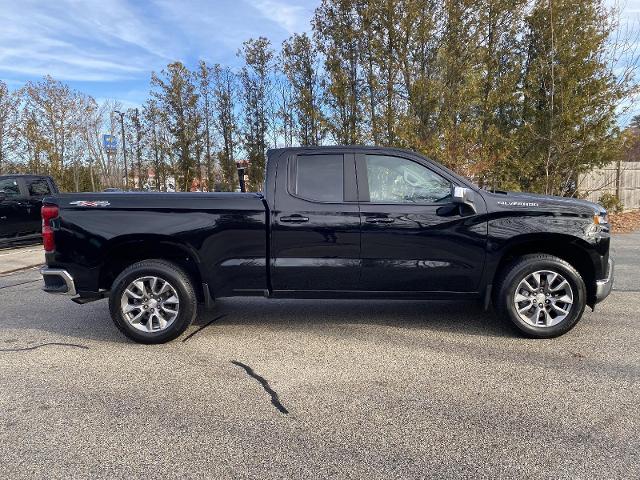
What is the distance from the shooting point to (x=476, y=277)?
4.61 metres

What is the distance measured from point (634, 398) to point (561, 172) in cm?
1240

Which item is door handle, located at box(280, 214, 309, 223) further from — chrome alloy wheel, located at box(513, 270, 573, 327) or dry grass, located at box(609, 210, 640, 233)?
dry grass, located at box(609, 210, 640, 233)

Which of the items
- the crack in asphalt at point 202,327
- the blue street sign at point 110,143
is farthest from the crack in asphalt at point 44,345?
the blue street sign at point 110,143

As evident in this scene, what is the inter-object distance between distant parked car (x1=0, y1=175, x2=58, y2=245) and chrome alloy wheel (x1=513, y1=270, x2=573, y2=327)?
12.4m

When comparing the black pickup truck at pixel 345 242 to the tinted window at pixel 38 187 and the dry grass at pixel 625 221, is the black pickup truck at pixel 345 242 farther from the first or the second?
the dry grass at pixel 625 221

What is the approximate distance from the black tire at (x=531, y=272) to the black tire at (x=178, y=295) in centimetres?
307

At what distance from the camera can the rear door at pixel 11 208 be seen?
12.0m

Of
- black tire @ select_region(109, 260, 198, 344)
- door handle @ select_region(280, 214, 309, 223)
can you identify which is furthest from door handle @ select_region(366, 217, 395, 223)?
black tire @ select_region(109, 260, 198, 344)

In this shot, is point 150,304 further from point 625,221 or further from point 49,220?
point 625,221

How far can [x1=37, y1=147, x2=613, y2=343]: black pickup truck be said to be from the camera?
178 inches

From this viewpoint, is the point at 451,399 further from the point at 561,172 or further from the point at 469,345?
the point at 561,172

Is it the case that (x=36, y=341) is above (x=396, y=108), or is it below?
below

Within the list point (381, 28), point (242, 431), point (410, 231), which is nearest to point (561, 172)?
point (381, 28)

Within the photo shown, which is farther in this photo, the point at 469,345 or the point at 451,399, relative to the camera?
the point at 469,345
